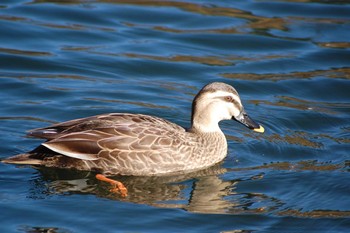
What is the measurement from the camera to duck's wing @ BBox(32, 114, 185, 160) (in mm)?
10445

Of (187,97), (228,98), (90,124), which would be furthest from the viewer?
(187,97)

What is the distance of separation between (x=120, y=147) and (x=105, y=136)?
0.76 feet

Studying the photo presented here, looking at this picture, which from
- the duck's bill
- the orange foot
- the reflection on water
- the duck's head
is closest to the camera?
the reflection on water

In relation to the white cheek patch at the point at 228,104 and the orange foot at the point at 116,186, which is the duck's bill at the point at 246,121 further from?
the orange foot at the point at 116,186

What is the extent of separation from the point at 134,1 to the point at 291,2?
3366 millimetres

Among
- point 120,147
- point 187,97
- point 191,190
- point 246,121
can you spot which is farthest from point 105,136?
point 187,97

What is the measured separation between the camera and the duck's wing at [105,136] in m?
10.4

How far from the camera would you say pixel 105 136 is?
10586 mm

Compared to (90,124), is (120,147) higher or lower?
lower

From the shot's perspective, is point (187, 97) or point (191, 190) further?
point (187, 97)

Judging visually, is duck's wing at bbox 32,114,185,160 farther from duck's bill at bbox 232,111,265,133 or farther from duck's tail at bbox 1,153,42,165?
duck's bill at bbox 232,111,265,133

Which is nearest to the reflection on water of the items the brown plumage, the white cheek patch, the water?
the water

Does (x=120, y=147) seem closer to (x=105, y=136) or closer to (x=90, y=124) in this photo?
(x=105, y=136)

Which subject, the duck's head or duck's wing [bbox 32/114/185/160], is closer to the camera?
duck's wing [bbox 32/114/185/160]
